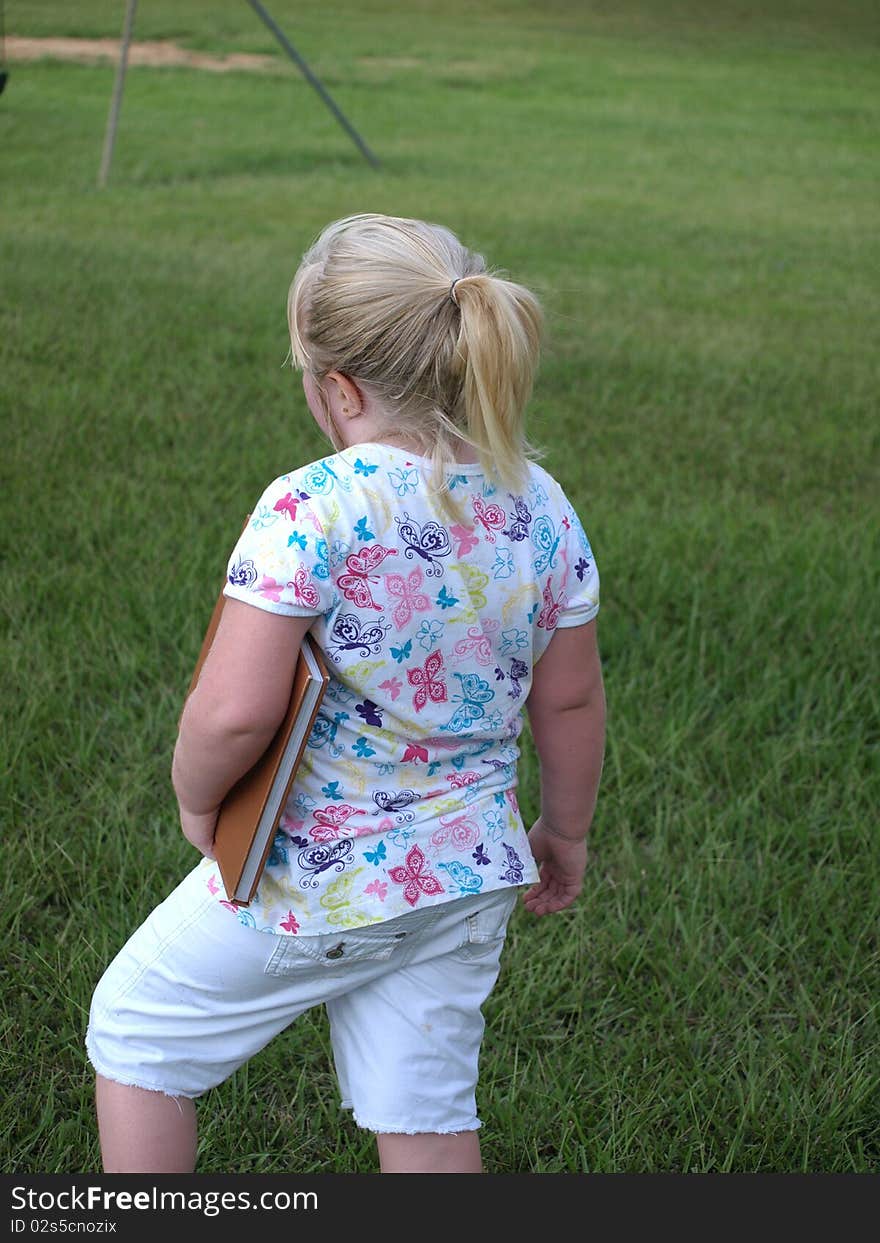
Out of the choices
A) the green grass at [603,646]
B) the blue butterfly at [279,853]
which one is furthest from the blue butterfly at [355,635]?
the green grass at [603,646]

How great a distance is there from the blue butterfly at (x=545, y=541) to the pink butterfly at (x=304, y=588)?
0.25 metres

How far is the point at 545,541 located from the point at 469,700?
7.0 inches

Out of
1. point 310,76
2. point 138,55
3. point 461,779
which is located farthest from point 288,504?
point 138,55

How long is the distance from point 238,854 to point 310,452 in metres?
3.01

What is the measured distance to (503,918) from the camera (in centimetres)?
145

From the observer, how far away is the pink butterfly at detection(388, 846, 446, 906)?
1.35 meters

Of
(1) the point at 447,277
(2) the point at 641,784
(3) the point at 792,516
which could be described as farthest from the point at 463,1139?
(3) the point at 792,516

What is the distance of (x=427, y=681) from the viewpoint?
1.34m

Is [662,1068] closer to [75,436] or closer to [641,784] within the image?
[641,784]

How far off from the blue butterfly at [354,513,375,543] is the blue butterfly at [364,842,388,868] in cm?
31

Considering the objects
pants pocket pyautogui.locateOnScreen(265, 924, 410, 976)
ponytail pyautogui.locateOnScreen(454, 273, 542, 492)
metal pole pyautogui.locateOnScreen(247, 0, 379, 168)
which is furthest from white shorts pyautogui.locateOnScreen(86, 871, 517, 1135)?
metal pole pyautogui.locateOnScreen(247, 0, 379, 168)

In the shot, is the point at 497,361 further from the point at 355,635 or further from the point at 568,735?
the point at 568,735

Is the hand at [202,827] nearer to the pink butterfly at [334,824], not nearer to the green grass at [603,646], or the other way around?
the pink butterfly at [334,824]

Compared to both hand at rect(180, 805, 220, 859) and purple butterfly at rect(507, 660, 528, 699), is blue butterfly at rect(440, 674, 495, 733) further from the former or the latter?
hand at rect(180, 805, 220, 859)
